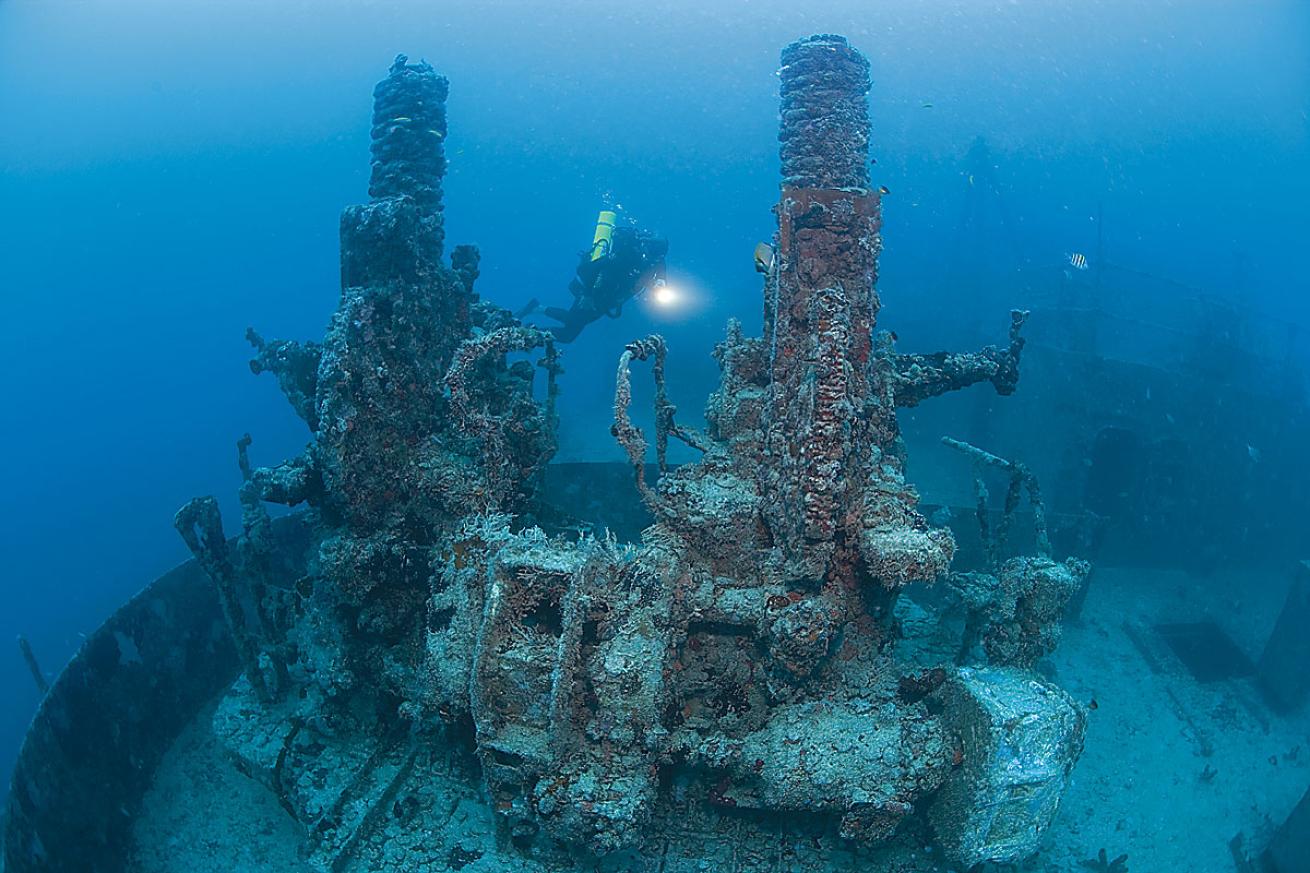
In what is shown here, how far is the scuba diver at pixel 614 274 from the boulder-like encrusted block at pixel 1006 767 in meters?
14.3

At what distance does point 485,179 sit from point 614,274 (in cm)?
13107

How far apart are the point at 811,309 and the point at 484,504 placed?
393 centimetres

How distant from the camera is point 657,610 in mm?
5762

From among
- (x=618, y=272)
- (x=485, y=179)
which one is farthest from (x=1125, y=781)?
(x=485, y=179)

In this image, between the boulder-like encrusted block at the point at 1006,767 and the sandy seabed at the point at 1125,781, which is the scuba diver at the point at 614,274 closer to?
the sandy seabed at the point at 1125,781

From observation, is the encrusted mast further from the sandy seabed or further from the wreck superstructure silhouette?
the sandy seabed

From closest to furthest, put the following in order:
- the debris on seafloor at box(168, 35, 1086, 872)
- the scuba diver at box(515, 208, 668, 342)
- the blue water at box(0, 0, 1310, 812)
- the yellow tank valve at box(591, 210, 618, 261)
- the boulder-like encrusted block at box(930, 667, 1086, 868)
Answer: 1. the boulder-like encrusted block at box(930, 667, 1086, 868)
2. the debris on seafloor at box(168, 35, 1086, 872)
3. the scuba diver at box(515, 208, 668, 342)
4. the yellow tank valve at box(591, 210, 618, 261)
5. the blue water at box(0, 0, 1310, 812)

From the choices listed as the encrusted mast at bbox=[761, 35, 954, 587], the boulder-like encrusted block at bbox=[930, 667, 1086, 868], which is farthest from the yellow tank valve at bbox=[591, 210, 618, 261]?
the boulder-like encrusted block at bbox=[930, 667, 1086, 868]

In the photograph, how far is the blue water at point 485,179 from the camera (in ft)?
202

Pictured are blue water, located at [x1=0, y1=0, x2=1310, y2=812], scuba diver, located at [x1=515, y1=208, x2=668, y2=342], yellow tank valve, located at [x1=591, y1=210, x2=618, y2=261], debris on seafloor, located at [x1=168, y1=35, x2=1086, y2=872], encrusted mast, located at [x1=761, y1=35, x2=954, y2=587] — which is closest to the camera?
debris on seafloor, located at [x1=168, y1=35, x2=1086, y2=872]

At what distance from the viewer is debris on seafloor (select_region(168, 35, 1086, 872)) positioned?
532 cm

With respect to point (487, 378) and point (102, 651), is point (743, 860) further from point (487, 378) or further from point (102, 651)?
point (102, 651)

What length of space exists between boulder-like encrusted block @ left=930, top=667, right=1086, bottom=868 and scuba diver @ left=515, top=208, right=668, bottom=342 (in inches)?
565

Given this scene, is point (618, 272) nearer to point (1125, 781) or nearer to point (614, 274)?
point (614, 274)
